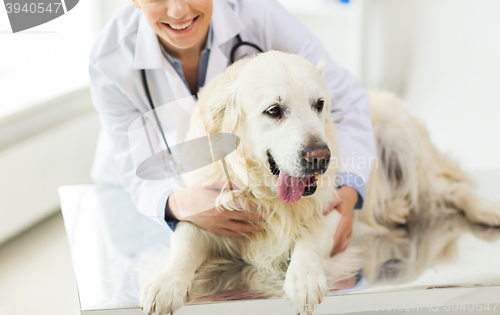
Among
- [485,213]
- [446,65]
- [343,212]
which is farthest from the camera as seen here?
[446,65]

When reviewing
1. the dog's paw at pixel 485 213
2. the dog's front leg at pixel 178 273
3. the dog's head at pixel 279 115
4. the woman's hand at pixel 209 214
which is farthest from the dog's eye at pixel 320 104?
the dog's paw at pixel 485 213

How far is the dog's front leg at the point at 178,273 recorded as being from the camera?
696mm

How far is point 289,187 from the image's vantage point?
0.66 metres

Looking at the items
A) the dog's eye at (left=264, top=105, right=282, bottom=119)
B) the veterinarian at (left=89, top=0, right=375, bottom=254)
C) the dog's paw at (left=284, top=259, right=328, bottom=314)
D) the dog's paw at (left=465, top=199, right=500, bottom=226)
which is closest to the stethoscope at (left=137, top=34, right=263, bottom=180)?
the veterinarian at (left=89, top=0, right=375, bottom=254)

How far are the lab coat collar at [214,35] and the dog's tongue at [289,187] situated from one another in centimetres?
21

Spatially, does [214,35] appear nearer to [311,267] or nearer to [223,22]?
[223,22]

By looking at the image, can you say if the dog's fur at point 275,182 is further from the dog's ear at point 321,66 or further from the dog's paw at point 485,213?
the dog's paw at point 485,213

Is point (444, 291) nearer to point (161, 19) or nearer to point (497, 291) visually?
point (497, 291)

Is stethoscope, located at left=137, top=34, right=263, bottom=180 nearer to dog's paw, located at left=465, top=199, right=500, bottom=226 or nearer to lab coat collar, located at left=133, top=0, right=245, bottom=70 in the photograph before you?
lab coat collar, located at left=133, top=0, right=245, bottom=70

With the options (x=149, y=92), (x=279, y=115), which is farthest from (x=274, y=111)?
(x=149, y=92)

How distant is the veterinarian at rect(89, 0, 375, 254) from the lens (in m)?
0.67

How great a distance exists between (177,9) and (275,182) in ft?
1.02

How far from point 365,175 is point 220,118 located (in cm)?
34

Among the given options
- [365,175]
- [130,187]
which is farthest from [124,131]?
[365,175]
